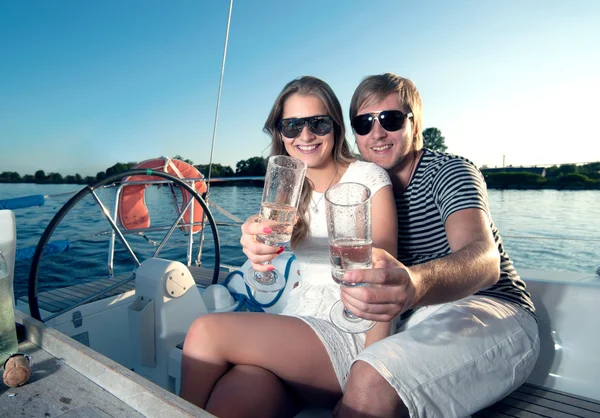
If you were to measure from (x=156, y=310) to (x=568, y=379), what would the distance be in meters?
1.88

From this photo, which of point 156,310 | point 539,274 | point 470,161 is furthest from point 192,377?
point 539,274

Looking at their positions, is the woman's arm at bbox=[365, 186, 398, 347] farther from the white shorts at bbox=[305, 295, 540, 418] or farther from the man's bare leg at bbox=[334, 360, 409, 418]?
the man's bare leg at bbox=[334, 360, 409, 418]

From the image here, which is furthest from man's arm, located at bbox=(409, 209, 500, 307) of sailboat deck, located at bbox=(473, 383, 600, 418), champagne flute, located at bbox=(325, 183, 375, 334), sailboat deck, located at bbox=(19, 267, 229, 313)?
sailboat deck, located at bbox=(19, 267, 229, 313)

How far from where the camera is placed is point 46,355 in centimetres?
98

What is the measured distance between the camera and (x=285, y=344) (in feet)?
4.12

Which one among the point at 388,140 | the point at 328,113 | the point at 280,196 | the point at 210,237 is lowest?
the point at 210,237

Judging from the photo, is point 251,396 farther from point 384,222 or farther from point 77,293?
point 77,293

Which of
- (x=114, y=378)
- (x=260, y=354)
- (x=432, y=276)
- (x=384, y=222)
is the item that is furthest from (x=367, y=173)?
(x=114, y=378)

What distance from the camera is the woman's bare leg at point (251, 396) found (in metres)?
1.13

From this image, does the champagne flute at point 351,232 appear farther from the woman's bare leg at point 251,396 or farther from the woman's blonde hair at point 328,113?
the woman's blonde hair at point 328,113

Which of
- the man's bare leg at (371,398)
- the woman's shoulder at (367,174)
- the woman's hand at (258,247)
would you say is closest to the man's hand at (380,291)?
the man's bare leg at (371,398)

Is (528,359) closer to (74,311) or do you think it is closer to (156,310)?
(156,310)

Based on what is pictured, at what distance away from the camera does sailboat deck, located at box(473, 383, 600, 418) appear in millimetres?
1477

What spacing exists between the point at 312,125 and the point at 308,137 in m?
0.05
